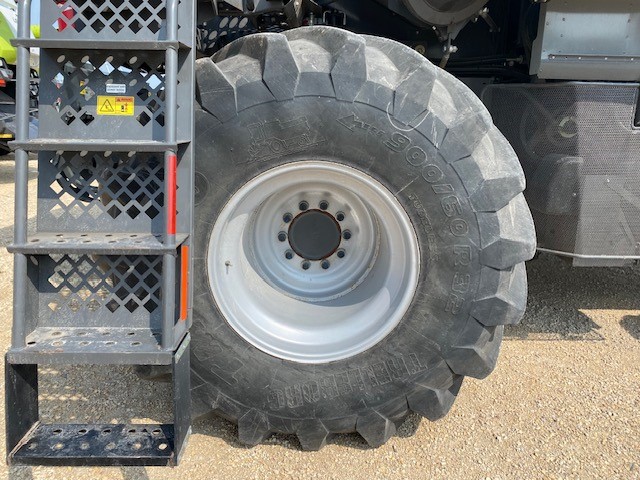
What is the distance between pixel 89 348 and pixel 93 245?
13.7 inches

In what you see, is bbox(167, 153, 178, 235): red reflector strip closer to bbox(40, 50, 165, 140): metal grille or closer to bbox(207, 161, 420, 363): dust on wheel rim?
bbox(40, 50, 165, 140): metal grille

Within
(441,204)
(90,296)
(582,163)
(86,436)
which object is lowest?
(86,436)

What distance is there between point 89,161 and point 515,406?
89.4 inches

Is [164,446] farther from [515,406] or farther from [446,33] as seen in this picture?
[446,33]

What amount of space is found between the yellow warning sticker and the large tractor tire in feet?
1.03

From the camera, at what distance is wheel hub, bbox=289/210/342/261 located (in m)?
2.62

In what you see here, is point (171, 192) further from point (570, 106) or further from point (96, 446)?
point (570, 106)

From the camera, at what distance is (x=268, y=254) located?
2.68 m

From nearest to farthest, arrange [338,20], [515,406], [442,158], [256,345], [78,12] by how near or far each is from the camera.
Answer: [78,12] → [442,158] → [256,345] → [515,406] → [338,20]

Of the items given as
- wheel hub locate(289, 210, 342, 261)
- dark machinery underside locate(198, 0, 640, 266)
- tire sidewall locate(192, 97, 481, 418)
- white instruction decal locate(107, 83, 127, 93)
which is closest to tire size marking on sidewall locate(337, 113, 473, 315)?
tire sidewall locate(192, 97, 481, 418)

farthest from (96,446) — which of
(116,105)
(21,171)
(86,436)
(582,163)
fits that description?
(582,163)

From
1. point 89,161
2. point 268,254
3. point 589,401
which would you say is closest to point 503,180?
point 268,254

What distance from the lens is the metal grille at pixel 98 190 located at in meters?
1.99

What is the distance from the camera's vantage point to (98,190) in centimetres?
203
